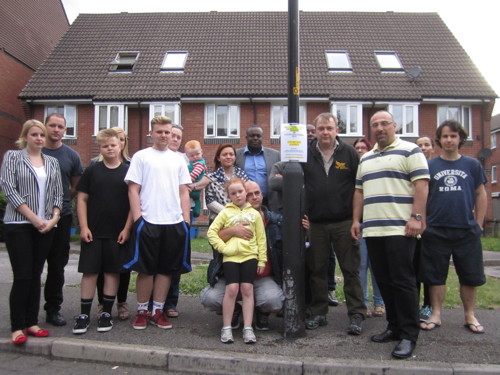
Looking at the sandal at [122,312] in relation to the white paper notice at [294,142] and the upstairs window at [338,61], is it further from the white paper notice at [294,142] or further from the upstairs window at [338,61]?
the upstairs window at [338,61]

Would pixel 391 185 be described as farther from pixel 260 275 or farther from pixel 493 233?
pixel 493 233

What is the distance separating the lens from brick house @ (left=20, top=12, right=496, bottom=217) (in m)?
20.5

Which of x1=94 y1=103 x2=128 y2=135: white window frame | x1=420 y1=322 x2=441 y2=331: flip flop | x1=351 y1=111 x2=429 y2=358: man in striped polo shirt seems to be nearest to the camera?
x1=351 y1=111 x2=429 y2=358: man in striped polo shirt

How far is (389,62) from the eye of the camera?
22453 millimetres

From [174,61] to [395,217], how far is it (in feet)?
67.0

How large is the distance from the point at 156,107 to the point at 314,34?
992 centimetres

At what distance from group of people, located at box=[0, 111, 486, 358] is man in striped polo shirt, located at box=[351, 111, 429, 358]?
0.4 inches

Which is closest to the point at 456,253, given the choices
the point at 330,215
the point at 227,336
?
the point at 330,215

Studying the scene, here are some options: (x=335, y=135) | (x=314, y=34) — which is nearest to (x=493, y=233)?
(x=314, y=34)

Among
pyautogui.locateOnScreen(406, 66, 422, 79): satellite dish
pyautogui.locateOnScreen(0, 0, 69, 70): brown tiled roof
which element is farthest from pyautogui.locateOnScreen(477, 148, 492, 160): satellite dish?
pyautogui.locateOnScreen(0, 0, 69, 70): brown tiled roof

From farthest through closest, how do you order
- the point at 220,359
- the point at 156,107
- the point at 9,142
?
the point at 9,142 < the point at 156,107 < the point at 220,359

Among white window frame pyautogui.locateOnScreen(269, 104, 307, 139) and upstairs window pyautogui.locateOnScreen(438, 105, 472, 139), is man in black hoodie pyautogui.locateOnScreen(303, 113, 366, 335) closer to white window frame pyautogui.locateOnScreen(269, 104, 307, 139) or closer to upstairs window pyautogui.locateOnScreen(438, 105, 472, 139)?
white window frame pyautogui.locateOnScreen(269, 104, 307, 139)

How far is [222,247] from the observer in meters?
4.39

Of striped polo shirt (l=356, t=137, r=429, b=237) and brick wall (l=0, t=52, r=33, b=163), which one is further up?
brick wall (l=0, t=52, r=33, b=163)
